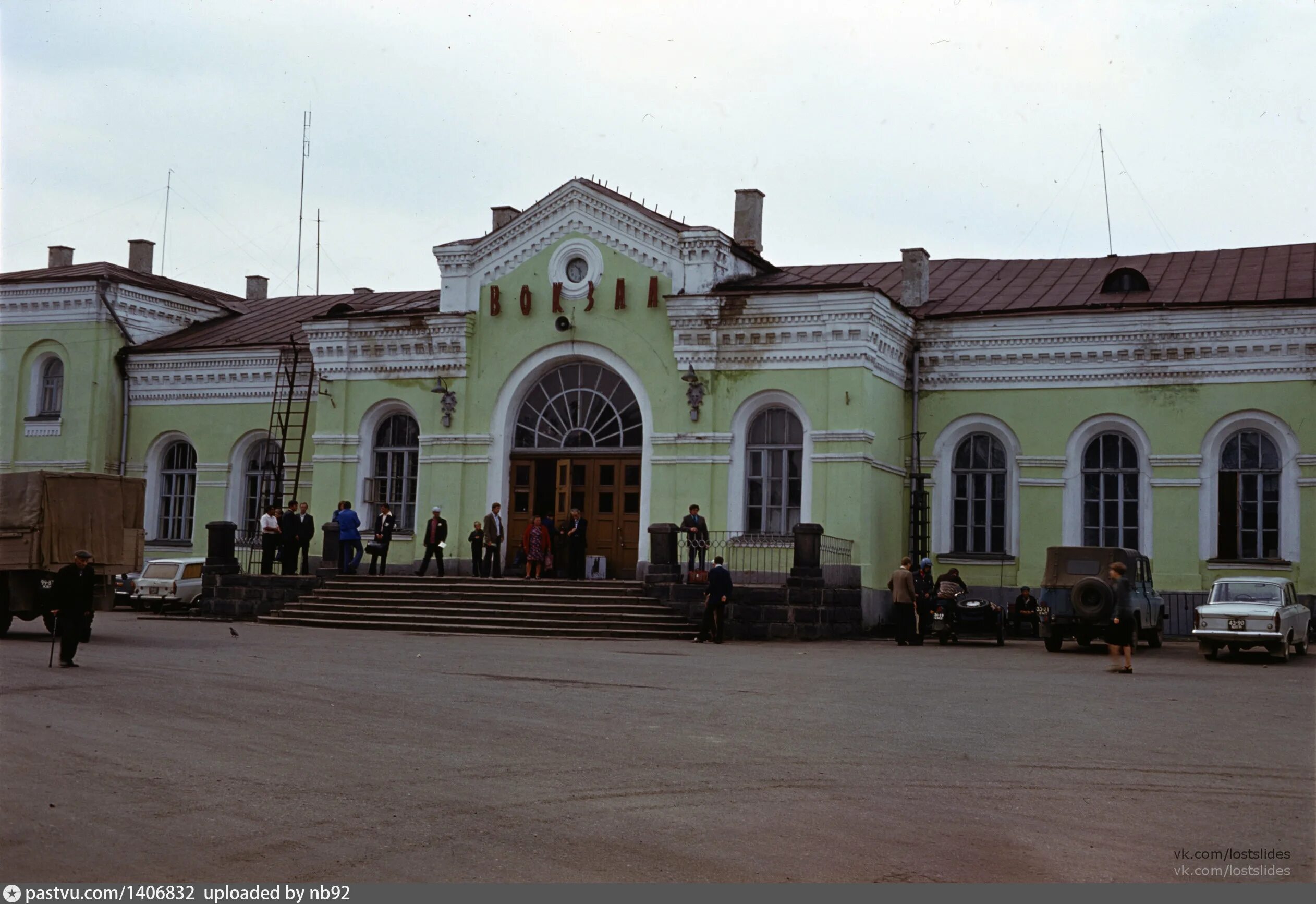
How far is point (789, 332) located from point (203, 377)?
15496 millimetres

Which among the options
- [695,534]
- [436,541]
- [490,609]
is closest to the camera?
[490,609]

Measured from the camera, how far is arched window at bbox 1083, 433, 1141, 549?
28.0 meters

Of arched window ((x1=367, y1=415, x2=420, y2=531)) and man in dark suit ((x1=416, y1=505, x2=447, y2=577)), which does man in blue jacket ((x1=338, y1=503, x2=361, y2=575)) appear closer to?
man in dark suit ((x1=416, y1=505, x2=447, y2=577))

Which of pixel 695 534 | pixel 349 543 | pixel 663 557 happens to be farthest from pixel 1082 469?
pixel 349 543

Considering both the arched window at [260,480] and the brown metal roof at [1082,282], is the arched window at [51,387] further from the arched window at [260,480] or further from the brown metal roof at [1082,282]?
the brown metal roof at [1082,282]

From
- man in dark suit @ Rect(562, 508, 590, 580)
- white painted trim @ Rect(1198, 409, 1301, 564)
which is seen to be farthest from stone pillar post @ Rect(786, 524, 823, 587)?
white painted trim @ Rect(1198, 409, 1301, 564)

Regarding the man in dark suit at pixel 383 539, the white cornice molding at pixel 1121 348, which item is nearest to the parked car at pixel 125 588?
the man in dark suit at pixel 383 539

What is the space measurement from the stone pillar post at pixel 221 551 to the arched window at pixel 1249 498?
1867 cm

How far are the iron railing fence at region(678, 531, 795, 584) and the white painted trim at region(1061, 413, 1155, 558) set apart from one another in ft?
17.9

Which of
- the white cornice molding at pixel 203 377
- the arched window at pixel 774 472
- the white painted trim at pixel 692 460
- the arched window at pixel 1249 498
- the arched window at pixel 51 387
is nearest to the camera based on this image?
the arched window at pixel 1249 498

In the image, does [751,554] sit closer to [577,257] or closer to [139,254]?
[577,257]

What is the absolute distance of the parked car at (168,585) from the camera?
30656 mm

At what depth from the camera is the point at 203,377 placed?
116ft

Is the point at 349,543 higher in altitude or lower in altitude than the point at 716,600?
higher
